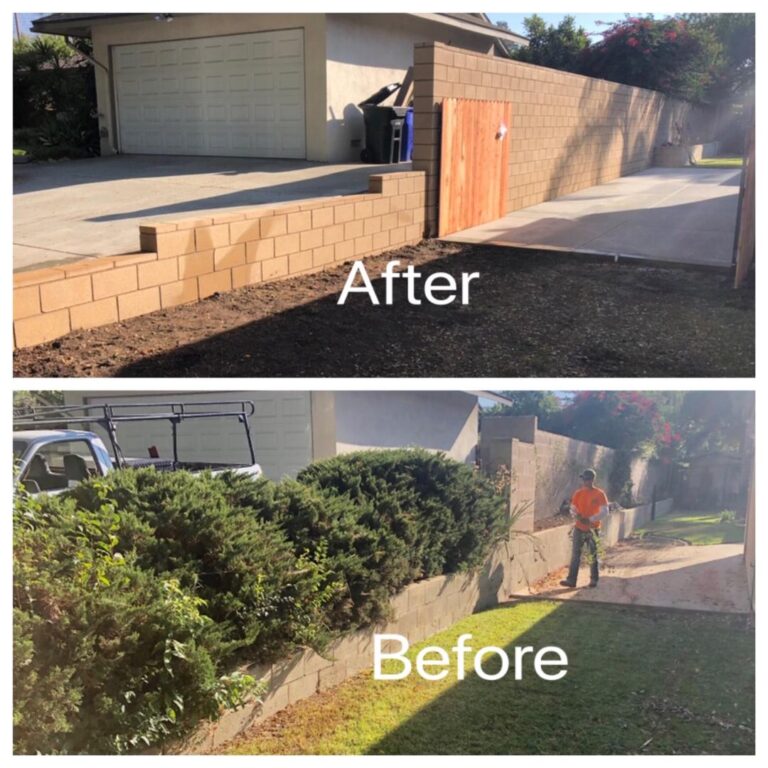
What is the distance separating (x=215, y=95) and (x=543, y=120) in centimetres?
633

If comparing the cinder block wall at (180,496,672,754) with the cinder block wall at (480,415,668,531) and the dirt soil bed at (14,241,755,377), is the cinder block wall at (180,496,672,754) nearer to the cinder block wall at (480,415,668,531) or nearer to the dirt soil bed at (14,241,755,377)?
the cinder block wall at (480,415,668,531)

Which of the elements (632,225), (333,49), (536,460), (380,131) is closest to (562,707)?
(536,460)

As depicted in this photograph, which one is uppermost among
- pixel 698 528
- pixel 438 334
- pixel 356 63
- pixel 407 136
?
pixel 356 63

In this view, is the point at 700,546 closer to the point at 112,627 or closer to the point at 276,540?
the point at 276,540

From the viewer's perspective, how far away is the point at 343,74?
14820mm

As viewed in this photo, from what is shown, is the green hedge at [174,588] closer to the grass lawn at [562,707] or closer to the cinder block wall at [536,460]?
the grass lawn at [562,707]

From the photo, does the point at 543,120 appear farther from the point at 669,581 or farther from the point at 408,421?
the point at 669,581

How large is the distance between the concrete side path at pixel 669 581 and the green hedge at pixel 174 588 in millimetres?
3088

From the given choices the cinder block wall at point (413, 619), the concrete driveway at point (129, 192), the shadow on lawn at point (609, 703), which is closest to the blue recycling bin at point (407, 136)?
the concrete driveway at point (129, 192)

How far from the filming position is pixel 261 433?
12.5 meters


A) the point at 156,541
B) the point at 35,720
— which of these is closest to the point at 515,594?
the point at 156,541

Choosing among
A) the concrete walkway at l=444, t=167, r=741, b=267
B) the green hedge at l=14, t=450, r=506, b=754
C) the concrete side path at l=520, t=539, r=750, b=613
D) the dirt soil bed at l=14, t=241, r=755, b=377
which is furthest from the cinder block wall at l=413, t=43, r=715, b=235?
the green hedge at l=14, t=450, r=506, b=754

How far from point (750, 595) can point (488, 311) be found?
394cm

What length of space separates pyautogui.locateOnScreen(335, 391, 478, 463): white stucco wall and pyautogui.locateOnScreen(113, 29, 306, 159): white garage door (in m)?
5.30
